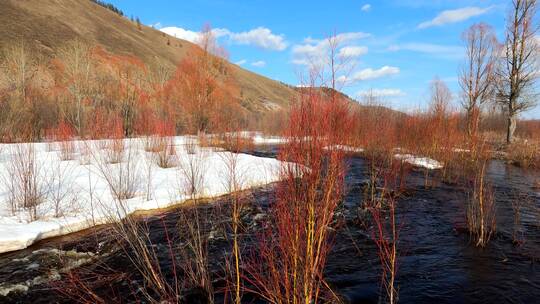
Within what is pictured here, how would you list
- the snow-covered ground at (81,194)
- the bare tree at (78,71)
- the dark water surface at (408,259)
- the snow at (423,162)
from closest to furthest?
the dark water surface at (408,259) < the snow-covered ground at (81,194) < the snow at (423,162) < the bare tree at (78,71)

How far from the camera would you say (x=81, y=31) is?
173ft

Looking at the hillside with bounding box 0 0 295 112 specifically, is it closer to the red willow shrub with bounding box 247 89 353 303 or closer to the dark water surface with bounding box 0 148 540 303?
the dark water surface with bounding box 0 148 540 303

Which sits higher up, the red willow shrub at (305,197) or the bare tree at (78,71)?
the bare tree at (78,71)

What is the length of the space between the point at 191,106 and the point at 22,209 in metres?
17.7

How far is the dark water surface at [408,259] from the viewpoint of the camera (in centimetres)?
425

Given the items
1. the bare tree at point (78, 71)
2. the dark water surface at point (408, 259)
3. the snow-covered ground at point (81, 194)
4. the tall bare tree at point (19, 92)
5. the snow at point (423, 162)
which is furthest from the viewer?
the bare tree at point (78, 71)

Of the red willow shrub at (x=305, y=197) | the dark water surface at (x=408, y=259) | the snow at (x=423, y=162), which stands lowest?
the dark water surface at (x=408, y=259)

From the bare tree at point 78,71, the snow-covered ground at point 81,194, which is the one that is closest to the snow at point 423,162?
the snow-covered ground at point 81,194

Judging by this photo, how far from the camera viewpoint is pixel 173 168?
11609mm

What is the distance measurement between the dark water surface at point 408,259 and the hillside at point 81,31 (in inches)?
1664

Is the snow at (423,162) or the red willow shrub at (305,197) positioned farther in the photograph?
the snow at (423,162)

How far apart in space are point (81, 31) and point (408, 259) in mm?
63084

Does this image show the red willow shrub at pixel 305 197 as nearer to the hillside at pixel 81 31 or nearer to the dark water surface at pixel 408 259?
the dark water surface at pixel 408 259

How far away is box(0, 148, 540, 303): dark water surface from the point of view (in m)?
4.25
